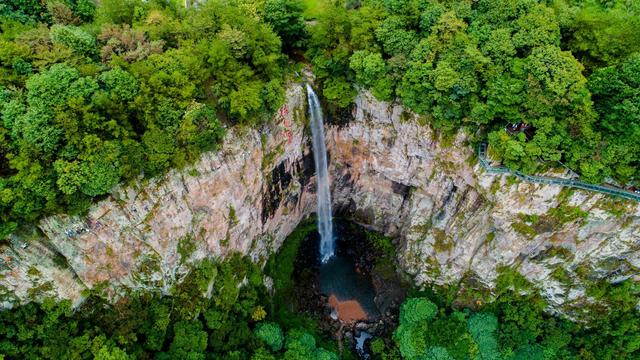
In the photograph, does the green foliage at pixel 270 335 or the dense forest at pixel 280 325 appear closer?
the dense forest at pixel 280 325

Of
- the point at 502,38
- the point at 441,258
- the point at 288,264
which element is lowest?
the point at 288,264

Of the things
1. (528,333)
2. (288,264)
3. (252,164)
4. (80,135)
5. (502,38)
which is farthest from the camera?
(288,264)

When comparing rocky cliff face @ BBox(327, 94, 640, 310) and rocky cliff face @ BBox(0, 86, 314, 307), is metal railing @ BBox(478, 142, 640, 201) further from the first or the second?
rocky cliff face @ BBox(0, 86, 314, 307)

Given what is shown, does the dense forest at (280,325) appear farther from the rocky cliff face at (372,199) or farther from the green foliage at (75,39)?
the green foliage at (75,39)

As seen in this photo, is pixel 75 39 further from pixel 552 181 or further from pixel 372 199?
pixel 552 181

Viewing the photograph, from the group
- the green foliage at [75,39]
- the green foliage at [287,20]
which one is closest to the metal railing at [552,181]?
the green foliage at [287,20]

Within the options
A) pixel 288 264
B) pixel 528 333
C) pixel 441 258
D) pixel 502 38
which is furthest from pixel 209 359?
pixel 502 38

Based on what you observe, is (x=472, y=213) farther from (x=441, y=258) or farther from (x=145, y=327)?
(x=145, y=327)

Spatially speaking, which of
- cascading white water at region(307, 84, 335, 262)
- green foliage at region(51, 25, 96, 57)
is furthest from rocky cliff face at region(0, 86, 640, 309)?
green foliage at region(51, 25, 96, 57)
